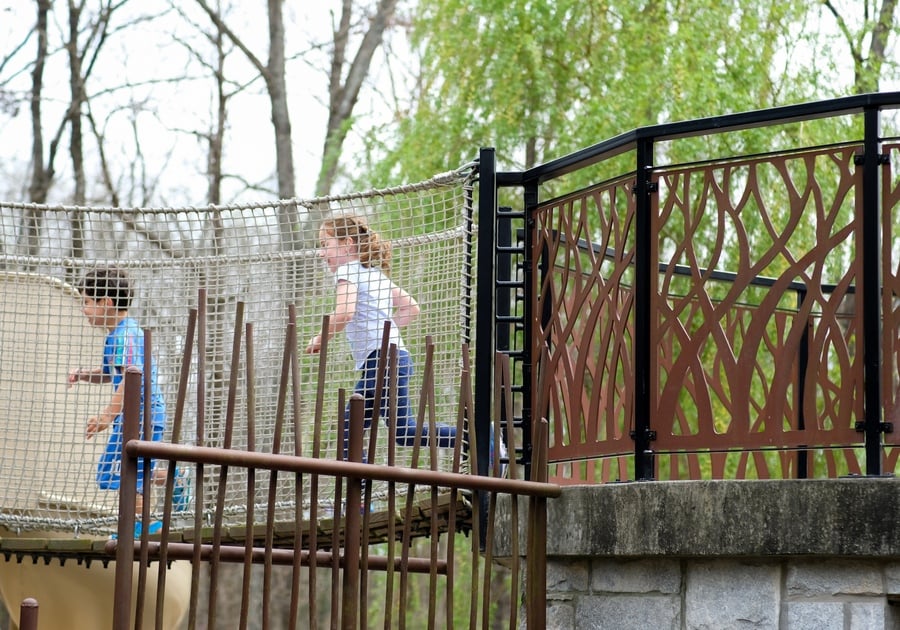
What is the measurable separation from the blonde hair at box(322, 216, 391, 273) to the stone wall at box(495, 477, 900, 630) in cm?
143

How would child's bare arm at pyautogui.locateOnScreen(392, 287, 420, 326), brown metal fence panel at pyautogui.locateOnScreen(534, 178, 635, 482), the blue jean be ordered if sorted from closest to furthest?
brown metal fence panel at pyautogui.locateOnScreen(534, 178, 635, 482) < the blue jean < child's bare arm at pyautogui.locateOnScreen(392, 287, 420, 326)

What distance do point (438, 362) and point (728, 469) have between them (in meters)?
6.39

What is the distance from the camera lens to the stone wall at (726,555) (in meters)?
3.69

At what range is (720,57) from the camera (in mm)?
11703

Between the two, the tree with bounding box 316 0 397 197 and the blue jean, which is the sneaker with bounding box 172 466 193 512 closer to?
the blue jean

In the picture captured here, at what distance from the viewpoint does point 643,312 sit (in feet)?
14.1

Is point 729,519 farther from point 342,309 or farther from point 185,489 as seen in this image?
point 185,489

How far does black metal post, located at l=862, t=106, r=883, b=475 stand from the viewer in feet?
12.6

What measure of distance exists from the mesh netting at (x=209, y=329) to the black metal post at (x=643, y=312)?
1.06 meters

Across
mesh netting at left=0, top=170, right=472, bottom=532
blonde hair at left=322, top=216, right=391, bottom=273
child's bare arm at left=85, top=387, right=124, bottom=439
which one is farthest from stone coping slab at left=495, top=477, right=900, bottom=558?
child's bare arm at left=85, top=387, right=124, bottom=439

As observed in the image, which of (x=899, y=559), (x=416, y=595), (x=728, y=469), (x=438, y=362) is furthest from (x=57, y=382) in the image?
(x=416, y=595)

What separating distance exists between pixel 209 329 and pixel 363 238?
3.22 ft

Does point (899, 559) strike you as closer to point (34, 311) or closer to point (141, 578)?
point (141, 578)

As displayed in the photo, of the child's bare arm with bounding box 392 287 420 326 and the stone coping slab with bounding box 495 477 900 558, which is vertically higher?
the child's bare arm with bounding box 392 287 420 326
